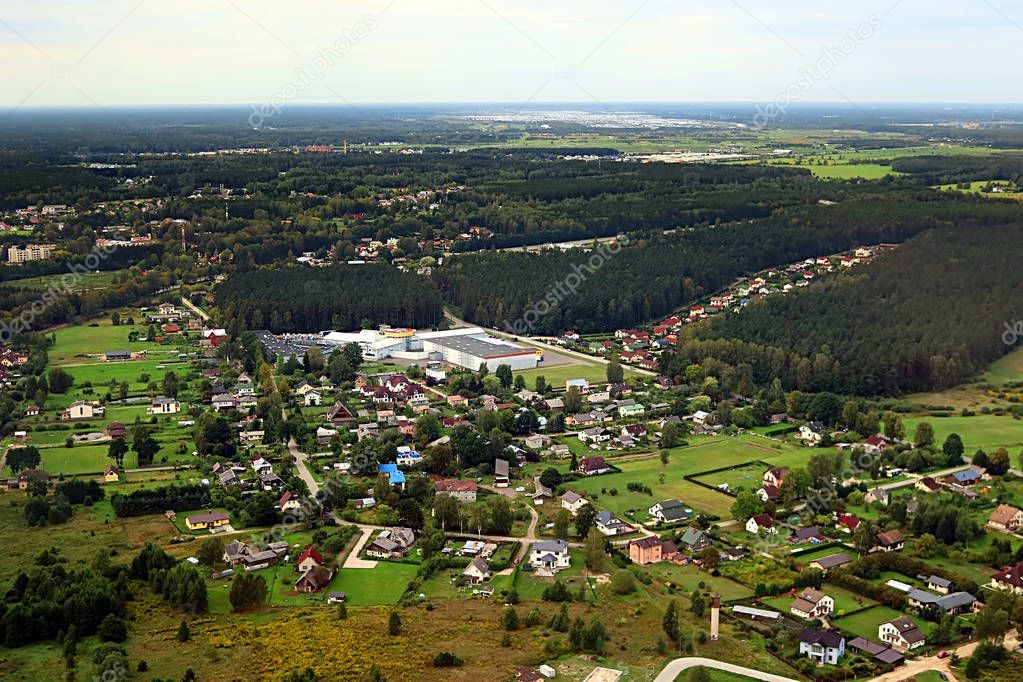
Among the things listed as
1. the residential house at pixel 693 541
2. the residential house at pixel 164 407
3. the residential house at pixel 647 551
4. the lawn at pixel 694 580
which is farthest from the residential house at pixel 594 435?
the residential house at pixel 164 407

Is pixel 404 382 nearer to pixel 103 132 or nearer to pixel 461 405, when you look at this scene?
pixel 461 405

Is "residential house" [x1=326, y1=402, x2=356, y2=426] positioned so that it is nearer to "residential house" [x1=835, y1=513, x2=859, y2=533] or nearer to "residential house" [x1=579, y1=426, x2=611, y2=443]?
"residential house" [x1=579, y1=426, x2=611, y2=443]

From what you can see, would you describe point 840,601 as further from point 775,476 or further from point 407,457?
point 407,457

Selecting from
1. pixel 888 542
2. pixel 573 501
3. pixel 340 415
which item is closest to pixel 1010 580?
pixel 888 542

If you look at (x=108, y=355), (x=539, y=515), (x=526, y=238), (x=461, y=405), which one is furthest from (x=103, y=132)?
(x=539, y=515)

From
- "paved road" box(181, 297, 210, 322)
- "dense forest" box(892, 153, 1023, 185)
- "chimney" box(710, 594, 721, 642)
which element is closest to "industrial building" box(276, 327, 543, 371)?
"paved road" box(181, 297, 210, 322)

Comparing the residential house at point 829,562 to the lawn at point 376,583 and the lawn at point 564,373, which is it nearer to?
the lawn at point 376,583
